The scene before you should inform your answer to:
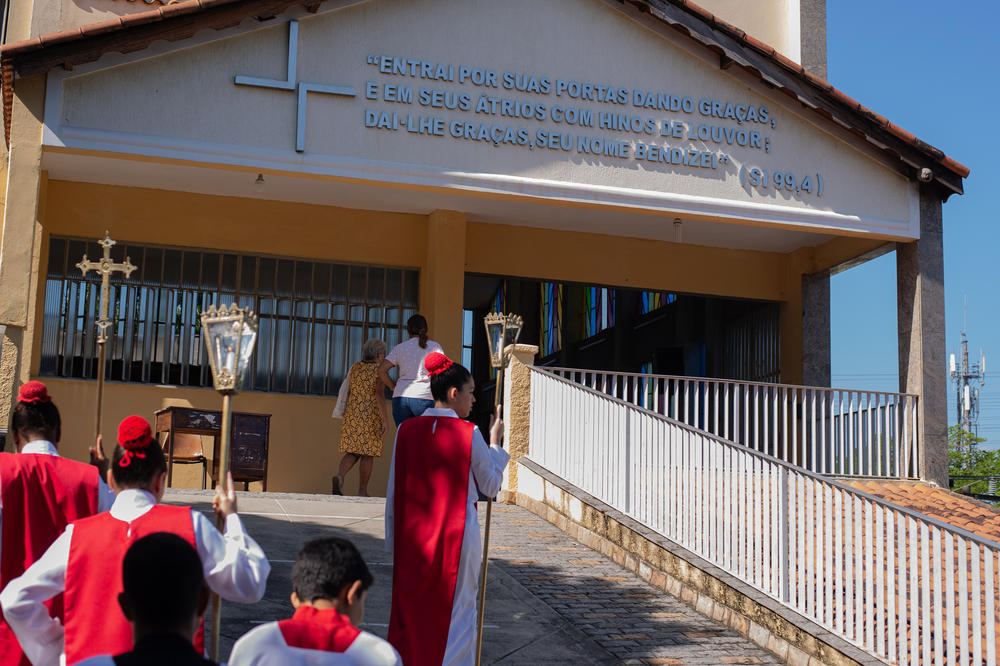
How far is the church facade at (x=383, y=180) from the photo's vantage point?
39.5 feet

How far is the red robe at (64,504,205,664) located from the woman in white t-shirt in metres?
7.07

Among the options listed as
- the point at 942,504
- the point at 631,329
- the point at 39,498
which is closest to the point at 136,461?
Answer: the point at 39,498

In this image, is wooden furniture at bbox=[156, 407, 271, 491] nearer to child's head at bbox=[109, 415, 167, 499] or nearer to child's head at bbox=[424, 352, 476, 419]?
child's head at bbox=[424, 352, 476, 419]

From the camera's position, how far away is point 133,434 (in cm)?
405

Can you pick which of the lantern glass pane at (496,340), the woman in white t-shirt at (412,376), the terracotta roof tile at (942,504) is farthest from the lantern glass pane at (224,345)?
the terracotta roof tile at (942,504)

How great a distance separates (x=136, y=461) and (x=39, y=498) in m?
0.96

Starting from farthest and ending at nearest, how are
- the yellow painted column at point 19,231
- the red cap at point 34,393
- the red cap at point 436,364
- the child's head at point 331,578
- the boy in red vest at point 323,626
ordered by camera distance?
the yellow painted column at point 19,231
the red cap at point 436,364
the red cap at point 34,393
the child's head at point 331,578
the boy in red vest at point 323,626

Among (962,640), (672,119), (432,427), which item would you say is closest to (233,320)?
(432,427)

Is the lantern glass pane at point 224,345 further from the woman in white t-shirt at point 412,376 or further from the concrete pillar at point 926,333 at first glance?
the concrete pillar at point 926,333

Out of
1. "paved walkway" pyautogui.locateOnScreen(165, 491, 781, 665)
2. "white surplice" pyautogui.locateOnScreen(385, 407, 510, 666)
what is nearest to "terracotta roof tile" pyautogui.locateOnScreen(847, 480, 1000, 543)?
"paved walkway" pyautogui.locateOnScreen(165, 491, 781, 665)

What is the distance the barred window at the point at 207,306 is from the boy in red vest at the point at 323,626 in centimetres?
1115

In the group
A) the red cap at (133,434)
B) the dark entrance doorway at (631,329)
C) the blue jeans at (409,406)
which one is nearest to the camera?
the red cap at (133,434)

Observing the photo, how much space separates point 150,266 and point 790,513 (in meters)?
8.93

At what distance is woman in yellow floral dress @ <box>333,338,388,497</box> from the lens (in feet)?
39.9
